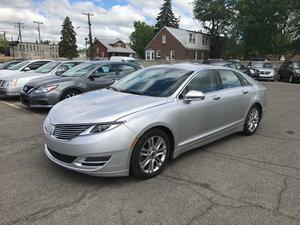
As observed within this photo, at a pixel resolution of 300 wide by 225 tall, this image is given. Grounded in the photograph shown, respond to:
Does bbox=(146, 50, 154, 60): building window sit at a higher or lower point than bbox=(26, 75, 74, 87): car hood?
higher

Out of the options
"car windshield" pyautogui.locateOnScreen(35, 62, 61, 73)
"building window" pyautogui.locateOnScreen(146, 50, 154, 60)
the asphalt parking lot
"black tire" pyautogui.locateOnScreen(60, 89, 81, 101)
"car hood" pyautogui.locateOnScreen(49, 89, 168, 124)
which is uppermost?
"building window" pyautogui.locateOnScreen(146, 50, 154, 60)

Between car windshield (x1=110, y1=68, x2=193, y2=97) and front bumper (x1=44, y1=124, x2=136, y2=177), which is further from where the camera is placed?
car windshield (x1=110, y1=68, x2=193, y2=97)

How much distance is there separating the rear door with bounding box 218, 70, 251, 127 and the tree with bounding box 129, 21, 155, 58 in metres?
82.6

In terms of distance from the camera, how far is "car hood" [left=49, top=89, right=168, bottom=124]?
150 inches

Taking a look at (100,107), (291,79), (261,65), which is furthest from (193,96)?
(261,65)

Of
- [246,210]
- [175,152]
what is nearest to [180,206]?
[246,210]

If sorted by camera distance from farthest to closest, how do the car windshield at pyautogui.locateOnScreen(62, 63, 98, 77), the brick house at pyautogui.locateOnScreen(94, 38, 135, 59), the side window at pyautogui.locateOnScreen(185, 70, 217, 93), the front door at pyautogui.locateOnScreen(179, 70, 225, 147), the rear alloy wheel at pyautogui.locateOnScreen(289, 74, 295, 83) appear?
the brick house at pyautogui.locateOnScreen(94, 38, 135, 59) → the rear alloy wheel at pyautogui.locateOnScreen(289, 74, 295, 83) → the car windshield at pyautogui.locateOnScreen(62, 63, 98, 77) → the side window at pyautogui.locateOnScreen(185, 70, 217, 93) → the front door at pyautogui.locateOnScreen(179, 70, 225, 147)

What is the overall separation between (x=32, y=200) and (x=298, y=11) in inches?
1548

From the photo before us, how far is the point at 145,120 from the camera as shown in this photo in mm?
3904

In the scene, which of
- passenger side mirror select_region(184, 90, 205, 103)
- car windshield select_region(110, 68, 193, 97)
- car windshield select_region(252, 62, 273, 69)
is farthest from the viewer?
car windshield select_region(252, 62, 273, 69)

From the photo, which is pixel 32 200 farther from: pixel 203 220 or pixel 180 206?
pixel 203 220

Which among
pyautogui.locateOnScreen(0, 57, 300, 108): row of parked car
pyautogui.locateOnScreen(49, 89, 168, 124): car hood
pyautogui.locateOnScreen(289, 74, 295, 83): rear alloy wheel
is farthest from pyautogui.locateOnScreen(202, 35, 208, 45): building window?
pyautogui.locateOnScreen(49, 89, 168, 124): car hood

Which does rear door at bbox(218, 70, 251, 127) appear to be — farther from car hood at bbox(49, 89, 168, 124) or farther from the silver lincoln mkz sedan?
car hood at bbox(49, 89, 168, 124)

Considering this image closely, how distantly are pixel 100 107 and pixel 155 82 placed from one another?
3.95ft
